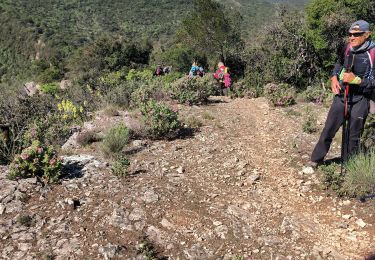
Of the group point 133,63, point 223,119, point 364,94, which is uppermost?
point 364,94

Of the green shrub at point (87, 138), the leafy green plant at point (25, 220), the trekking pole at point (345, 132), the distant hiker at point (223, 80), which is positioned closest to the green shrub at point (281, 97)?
the distant hiker at point (223, 80)

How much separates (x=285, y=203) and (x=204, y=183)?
109 centimetres

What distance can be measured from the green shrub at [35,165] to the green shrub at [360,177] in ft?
11.7

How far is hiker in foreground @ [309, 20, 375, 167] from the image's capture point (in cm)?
448

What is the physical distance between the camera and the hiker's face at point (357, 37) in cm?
445

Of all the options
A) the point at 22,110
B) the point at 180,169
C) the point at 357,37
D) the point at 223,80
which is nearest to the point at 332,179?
the point at 357,37

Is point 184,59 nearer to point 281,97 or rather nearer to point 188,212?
point 281,97

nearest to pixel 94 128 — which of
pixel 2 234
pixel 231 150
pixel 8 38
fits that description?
pixel 231 150

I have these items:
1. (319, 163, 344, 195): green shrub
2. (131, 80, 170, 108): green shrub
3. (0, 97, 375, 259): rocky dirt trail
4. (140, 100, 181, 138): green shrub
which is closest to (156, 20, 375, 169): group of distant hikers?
(319, 163, 344, 195): green shrub

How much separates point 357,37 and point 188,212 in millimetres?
2797

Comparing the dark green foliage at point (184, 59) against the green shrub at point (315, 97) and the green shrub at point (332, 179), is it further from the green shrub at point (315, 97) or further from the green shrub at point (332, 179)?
the green shrub at point (332, 179)

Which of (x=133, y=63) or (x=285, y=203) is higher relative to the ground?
(x=285, y=203)

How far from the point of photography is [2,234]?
12.9ft

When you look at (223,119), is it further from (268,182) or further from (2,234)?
(2,234)
